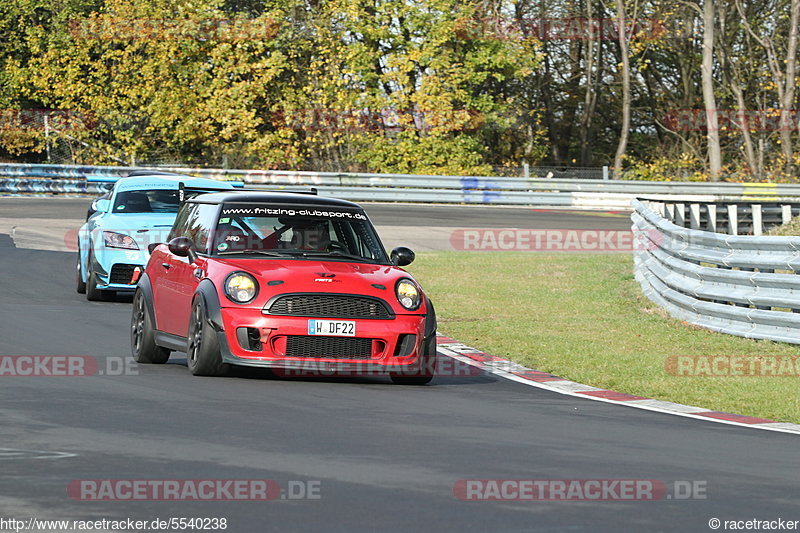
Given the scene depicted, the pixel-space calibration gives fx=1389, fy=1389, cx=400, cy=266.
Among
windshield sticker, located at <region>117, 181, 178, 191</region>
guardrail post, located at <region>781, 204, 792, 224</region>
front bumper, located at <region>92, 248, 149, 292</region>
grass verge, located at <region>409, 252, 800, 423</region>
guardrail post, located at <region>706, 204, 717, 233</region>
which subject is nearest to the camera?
grass verge, located at <region>409, 252, 800, 423</region>

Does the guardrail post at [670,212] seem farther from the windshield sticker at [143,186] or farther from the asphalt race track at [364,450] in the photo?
the asphalt race track at [364,450]

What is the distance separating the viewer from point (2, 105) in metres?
46.5

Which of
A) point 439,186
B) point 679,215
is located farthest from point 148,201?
point 439,186

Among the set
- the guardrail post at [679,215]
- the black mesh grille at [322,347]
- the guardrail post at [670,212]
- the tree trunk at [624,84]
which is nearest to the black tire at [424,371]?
the black mesh grille at [322,347]

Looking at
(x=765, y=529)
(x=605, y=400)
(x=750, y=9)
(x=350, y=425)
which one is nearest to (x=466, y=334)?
(x=605, y=400)

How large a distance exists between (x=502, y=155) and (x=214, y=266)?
3996cm

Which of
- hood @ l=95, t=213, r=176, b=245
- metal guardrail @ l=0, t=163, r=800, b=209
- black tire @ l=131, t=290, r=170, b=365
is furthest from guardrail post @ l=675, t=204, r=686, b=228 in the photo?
metal guardrail @ l=0, t=163, r=800, b=209

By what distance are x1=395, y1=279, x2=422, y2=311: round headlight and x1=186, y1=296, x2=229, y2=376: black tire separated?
57.6 inches

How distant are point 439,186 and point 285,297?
29459 mm

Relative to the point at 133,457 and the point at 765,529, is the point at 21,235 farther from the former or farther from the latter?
the point at 765,529

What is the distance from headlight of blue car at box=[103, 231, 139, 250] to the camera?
16969mm

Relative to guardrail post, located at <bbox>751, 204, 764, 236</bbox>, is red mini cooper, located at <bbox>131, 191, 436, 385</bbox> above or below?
above

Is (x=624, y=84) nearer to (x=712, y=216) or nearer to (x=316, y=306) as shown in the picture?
(x=712, y=216)

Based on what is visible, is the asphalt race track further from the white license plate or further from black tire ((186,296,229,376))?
the white license plate
